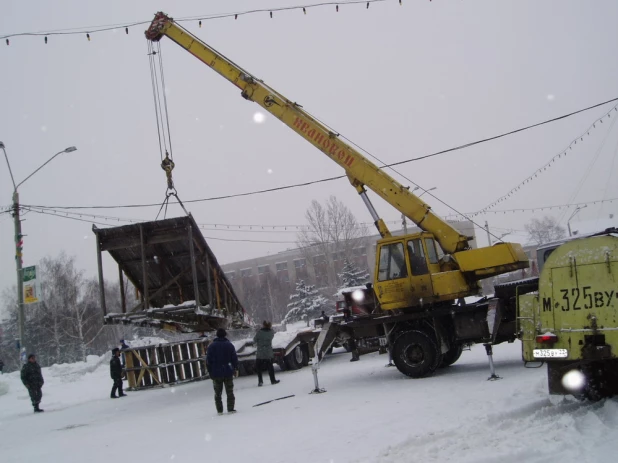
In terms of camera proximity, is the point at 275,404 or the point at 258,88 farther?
the point at 258,88

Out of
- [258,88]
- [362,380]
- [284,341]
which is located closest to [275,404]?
[362,380]

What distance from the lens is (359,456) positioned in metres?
6.31

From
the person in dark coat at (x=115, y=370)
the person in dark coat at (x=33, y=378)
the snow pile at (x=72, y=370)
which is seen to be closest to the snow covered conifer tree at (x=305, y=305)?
the snow pile at (x=72, y=370)

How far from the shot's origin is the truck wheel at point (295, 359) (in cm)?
1744

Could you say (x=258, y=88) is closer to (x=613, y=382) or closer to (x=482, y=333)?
(x=482, y=333)

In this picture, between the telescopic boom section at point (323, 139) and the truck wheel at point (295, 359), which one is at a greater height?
the telescopic boom section at point (323, 139)

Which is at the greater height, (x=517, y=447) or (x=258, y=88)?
(x=258, y=88)

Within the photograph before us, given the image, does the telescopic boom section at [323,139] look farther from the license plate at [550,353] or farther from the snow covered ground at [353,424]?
the license plate at [550,353]

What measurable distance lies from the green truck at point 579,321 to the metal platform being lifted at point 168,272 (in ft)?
25.9

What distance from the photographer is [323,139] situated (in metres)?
14.2

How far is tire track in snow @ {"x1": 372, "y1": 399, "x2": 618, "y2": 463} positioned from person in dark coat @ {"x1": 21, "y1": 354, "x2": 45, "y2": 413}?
12477 mm

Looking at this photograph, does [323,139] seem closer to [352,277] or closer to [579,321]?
[579,321]

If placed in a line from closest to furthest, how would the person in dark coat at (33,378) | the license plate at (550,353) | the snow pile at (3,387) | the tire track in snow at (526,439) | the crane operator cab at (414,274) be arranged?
the tire track in snow at (526,439)
the license plate at (550,353)
the crane operator cab at (414,274)
the person in dark coat at (33,378)
the snow pile at (3,387)

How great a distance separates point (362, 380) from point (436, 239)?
12.2ft
